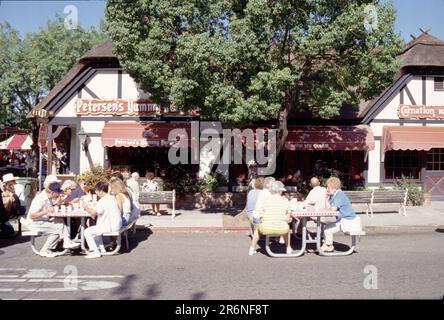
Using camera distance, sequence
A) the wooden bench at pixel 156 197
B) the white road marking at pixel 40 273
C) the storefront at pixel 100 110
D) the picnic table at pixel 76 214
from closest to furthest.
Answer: the white road marking at pixel 40 273 → the picnic table at pixel 76 214 → the wooden bench at pixel 156 197 → the storefront at pixel 100 110

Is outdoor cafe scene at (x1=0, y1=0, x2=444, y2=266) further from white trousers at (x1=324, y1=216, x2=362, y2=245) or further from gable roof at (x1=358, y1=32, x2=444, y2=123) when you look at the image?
white trousers at (x1=324, y1=216, x2=362, y2=245)

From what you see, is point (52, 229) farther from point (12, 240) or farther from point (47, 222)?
point (12, 240)

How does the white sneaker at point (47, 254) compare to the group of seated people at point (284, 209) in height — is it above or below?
below

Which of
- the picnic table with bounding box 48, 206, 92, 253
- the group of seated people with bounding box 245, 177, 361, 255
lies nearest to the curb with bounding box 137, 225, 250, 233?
the group of seated people with bounding box 245, 177, 361, 255

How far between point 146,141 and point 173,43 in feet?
16.0

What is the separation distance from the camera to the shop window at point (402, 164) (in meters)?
17.9

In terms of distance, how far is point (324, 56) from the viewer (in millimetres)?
12172

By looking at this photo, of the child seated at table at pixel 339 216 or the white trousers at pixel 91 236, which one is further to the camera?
the child seated at table at pixel 339 216

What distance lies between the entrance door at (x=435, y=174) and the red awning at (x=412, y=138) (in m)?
1.33

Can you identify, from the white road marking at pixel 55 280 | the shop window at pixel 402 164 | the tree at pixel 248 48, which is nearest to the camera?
the white road marking at pixel 55 280

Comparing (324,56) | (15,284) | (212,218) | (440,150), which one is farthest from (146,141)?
(440,150)

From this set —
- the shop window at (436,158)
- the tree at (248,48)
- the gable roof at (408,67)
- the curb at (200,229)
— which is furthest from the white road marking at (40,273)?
the shop window at (436,158)

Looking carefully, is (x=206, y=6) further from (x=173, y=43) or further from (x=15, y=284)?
A: (x=15, y=284)

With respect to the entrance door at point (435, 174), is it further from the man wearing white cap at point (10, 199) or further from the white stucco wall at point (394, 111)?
the man wearing white cap at point (10, 199)
